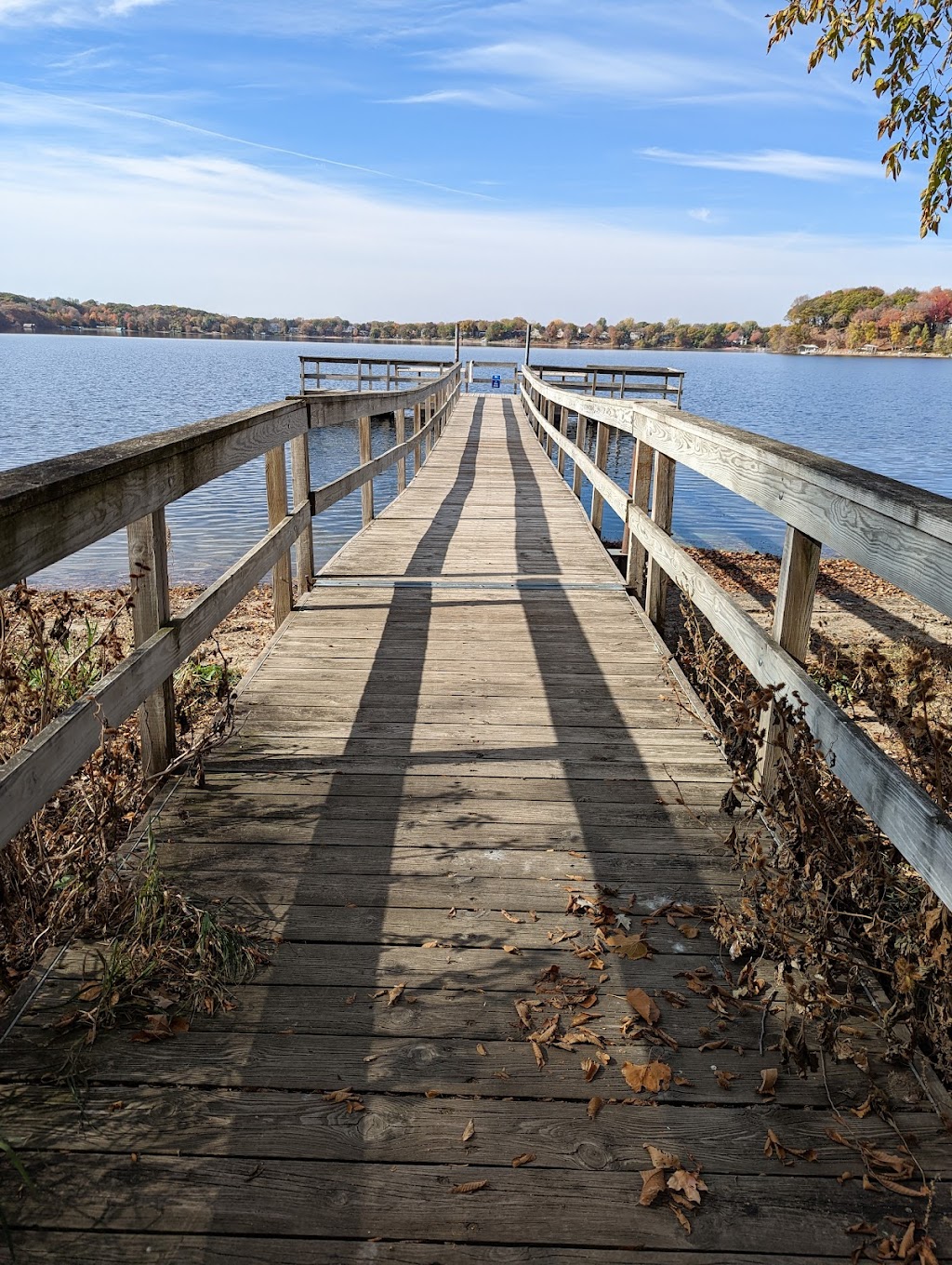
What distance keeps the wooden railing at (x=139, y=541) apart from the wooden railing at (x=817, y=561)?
A: 175 centimetres

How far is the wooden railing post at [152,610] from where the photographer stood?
9.27 ft

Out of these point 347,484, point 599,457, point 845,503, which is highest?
point 845,503

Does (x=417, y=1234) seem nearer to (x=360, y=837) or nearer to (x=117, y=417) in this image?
(x=360, y=837)

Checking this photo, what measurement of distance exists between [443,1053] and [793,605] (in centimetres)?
165

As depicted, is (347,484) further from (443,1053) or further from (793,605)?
(443,1053)

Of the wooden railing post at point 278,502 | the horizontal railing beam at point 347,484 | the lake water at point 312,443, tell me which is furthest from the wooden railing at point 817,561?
the lake water at point 312,443

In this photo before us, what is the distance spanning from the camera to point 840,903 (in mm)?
2436

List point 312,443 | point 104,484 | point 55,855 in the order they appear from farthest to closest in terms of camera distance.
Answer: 1. point 312,443
2. point 55,855
3. point 104,484

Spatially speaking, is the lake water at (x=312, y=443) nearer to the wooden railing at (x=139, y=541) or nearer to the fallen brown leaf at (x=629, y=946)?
the wooden railing at (x=139, y=541)

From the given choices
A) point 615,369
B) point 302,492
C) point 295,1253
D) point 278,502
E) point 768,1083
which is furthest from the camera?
point 615,369

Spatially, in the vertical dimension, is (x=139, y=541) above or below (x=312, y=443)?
above

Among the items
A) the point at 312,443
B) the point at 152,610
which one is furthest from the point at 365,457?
the point at 312,443

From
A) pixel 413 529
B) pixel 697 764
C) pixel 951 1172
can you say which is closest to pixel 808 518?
pixel 697 764

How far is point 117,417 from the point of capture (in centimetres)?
3747
